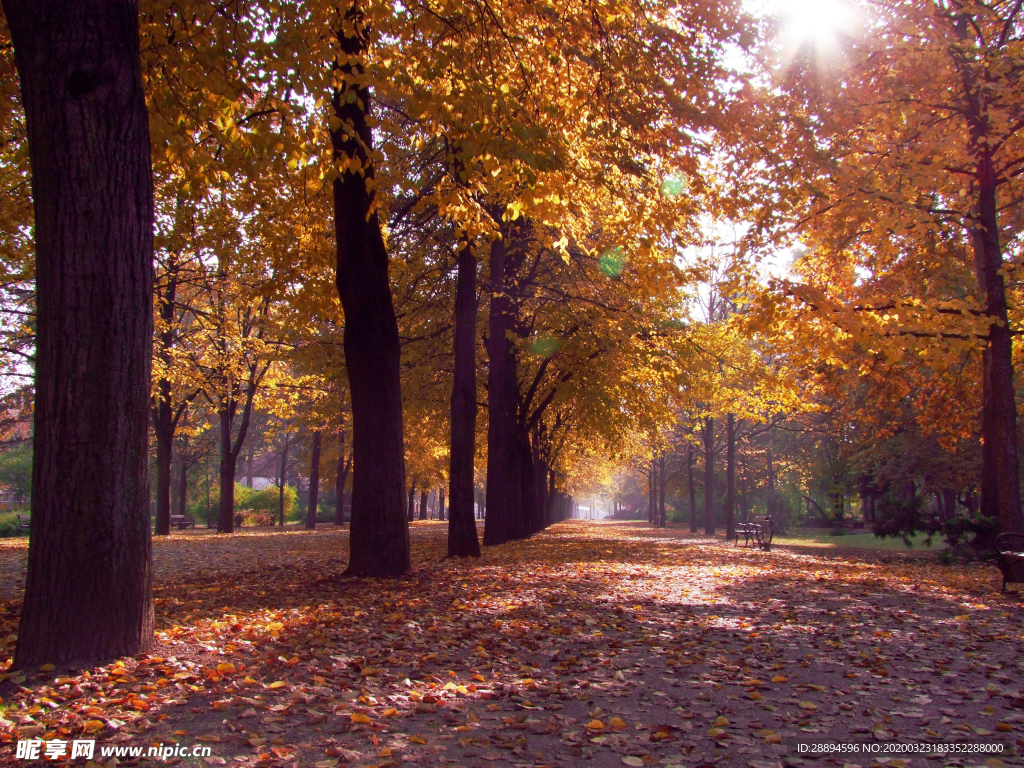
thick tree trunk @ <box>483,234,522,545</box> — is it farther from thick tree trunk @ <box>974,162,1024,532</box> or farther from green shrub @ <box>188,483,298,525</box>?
green shrub @ <box>188,483,298,525</box>

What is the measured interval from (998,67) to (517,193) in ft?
27.2

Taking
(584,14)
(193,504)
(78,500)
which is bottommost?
(193,504)

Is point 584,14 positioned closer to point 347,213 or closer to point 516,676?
point 347,213

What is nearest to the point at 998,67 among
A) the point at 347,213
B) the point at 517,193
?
the point at 517,193

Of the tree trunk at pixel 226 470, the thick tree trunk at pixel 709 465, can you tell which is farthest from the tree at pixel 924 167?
the tree trunk at pixel 226 470

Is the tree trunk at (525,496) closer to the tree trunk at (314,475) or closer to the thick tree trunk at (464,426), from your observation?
the thick tree trunk at (464,426)

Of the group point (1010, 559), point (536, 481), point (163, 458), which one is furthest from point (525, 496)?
point (1010, 559)

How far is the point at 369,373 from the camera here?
28.2ft

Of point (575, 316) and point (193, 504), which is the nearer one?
point (575, 316)

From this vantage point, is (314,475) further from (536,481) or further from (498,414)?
(498,414)

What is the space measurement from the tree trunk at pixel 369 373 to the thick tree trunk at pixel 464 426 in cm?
369

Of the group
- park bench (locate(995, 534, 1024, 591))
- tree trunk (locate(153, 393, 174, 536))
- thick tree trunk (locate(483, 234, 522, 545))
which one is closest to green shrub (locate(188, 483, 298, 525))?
tree trunk (locate(153, 393, 174, 536))

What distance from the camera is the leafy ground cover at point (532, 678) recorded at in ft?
11.7

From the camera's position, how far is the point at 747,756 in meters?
3.56
